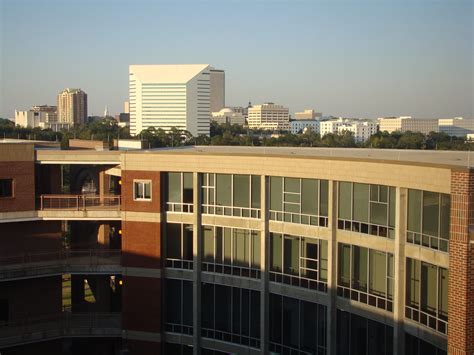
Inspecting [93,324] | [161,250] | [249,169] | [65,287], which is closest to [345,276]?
[249,169]

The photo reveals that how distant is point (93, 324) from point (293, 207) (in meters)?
11.3

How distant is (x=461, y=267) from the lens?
1905cm

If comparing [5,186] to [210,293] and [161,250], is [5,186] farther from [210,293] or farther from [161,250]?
[210,293]

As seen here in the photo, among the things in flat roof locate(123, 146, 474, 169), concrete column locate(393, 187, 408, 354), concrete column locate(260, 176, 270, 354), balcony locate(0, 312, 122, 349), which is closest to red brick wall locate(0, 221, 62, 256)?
balcony locate(0, 312, 122, 349)

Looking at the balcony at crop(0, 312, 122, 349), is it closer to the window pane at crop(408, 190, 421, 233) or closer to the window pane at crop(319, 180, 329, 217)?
the window pane at crop(319, 180, 329, 217)

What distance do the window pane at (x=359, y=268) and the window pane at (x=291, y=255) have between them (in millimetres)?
2734

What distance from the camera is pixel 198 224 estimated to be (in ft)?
93.5

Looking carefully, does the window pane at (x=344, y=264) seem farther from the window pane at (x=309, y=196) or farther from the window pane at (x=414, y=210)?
the window pane at (x=414, y=210)

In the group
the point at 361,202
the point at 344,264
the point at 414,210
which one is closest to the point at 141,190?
the point at 344,264

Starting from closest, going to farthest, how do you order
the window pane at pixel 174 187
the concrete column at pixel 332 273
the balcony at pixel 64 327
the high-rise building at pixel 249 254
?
1. the high-rise building at pixel 249 254
2. the concrete column at pixel 332 273
3. the window pane at pixel 174 187
4. the balcony at pixel 64 327

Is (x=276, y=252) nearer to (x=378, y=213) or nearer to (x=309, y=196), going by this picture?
(x=309, y=196)

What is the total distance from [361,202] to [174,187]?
9066mm

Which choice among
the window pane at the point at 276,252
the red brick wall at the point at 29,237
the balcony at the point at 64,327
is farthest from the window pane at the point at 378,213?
the red brick wall at the point at 29,237

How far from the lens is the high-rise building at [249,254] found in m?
21.0
